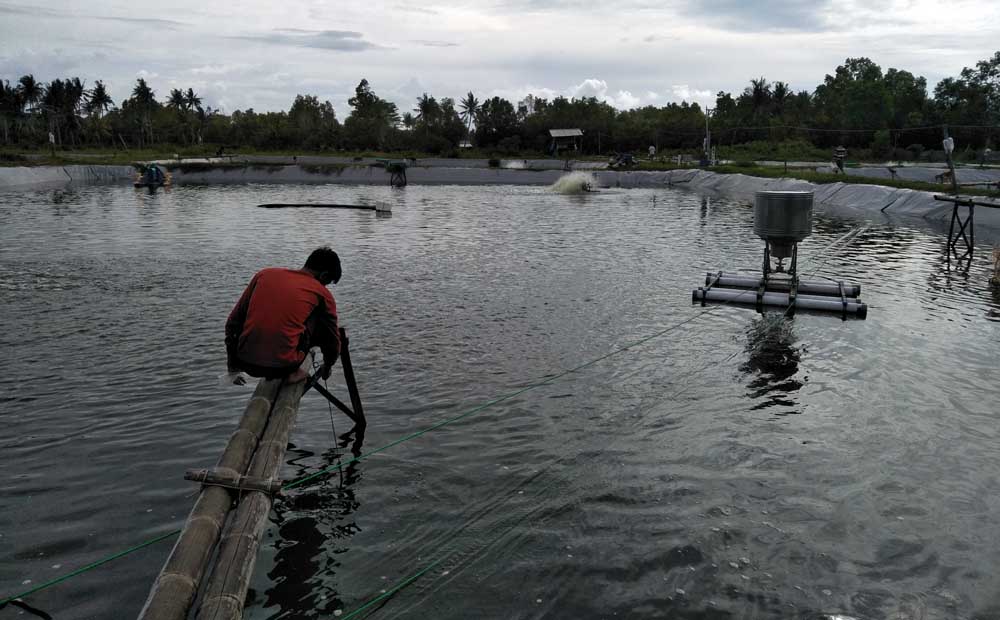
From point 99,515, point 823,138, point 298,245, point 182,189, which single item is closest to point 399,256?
point 298,245

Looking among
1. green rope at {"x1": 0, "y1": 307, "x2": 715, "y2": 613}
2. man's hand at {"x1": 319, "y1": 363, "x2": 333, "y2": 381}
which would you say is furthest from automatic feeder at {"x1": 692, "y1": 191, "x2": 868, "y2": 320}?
man's hand at {"x1": 319, "y1": 363, "x2": 333, "y2": 381}

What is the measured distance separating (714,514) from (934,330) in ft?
27.6

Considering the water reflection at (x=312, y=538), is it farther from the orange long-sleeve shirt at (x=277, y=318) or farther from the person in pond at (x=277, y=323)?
the orange long-sleeve shirt at (x=277, y=318)

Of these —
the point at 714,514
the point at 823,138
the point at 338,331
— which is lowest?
the point at 714,514

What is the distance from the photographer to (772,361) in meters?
10.7

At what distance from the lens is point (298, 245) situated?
2347cm

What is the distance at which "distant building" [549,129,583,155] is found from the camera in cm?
8256

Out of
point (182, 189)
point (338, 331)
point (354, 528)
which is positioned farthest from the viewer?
point (182, 189)

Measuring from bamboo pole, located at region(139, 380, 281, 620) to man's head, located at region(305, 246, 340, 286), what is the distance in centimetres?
168

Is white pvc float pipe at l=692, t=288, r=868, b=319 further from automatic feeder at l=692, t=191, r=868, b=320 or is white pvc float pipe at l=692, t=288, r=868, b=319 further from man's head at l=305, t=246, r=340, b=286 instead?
man's head at l=305, t=246, r=340, b=286

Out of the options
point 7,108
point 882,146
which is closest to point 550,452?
point 882,146

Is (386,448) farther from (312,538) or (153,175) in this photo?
(153,175)

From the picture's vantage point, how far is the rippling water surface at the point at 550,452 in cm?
533

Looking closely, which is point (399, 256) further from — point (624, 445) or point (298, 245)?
point (624, 445)
